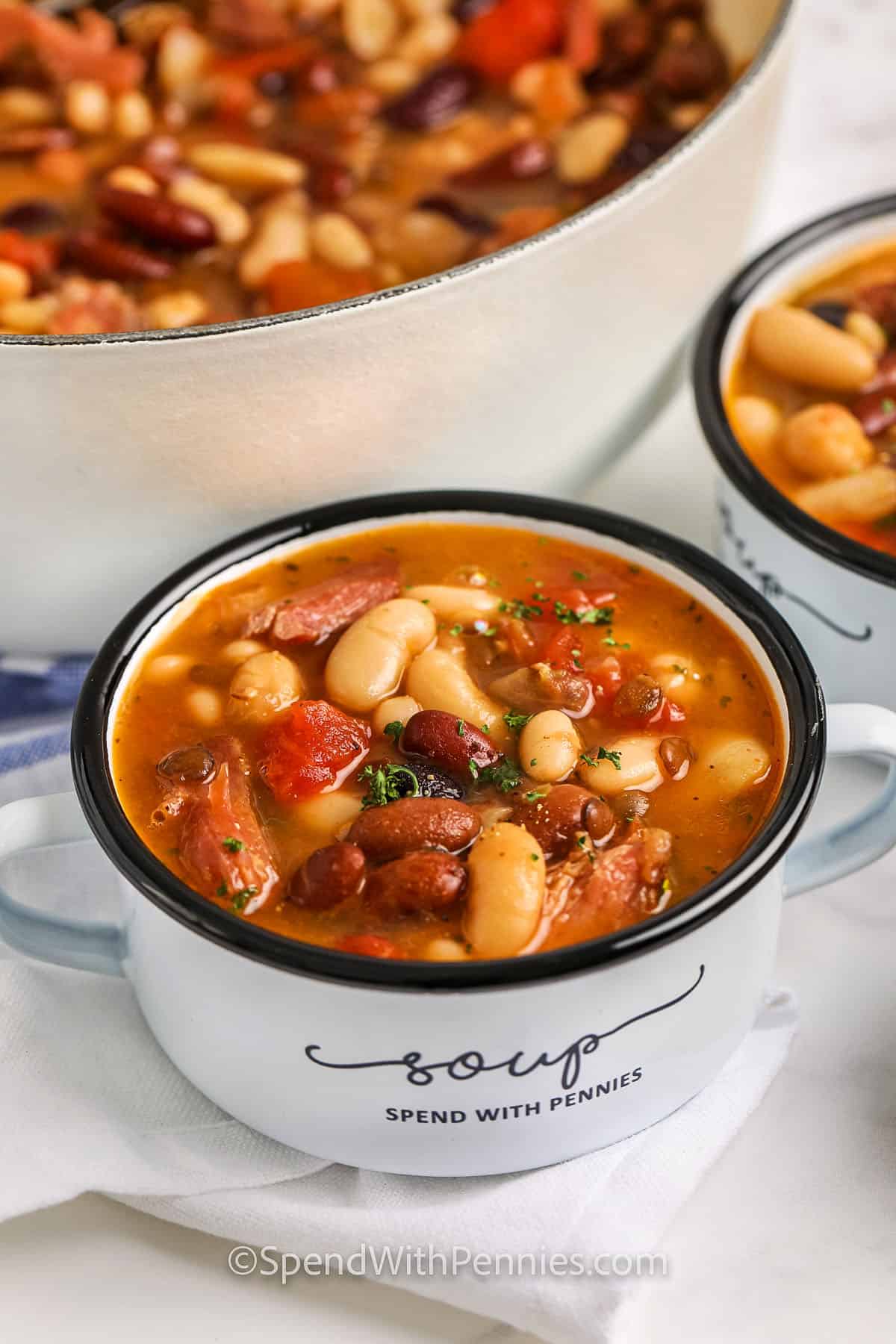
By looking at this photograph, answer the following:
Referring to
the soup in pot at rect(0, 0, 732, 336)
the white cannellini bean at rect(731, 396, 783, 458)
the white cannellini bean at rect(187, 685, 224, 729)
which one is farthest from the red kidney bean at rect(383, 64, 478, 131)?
the white cannellini bean at rect(187, 685, 224, 729)

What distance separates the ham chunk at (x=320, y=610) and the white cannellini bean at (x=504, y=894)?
0.29 m

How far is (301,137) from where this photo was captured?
1947 mm

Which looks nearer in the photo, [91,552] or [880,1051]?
[880,1051]

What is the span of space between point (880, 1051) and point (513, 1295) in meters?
0.36

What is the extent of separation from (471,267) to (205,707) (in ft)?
1.41

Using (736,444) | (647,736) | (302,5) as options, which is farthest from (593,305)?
(302,5)

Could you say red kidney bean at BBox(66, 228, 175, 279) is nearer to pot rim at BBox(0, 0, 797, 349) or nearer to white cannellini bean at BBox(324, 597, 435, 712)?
pot rim at BBox(0, 0, 797, 349)

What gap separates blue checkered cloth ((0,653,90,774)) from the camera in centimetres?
158

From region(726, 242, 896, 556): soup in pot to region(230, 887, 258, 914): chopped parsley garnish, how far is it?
62 cm

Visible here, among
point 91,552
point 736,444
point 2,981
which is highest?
point 736,444

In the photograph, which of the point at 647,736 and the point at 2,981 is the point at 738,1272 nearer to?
the point at 647,736

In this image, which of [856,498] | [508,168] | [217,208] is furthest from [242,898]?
[508,168]

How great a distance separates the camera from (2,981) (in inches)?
51.9

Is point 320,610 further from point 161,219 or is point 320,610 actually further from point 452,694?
point 161,219
